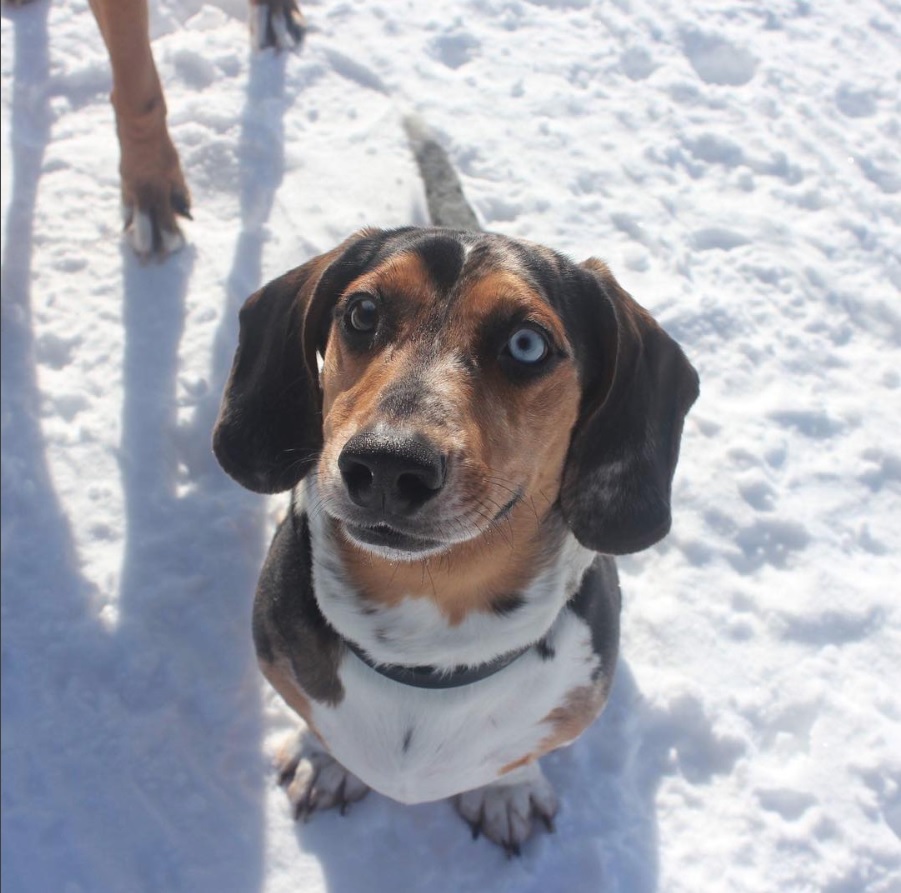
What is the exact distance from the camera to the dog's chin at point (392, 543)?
2234 mm

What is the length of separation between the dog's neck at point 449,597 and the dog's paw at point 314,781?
0.86 meters

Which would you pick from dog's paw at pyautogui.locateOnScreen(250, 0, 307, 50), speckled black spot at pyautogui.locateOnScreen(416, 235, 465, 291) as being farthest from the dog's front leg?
speckled black spot at pyautogui.locateOnScreen(416, 235, 465, 291)

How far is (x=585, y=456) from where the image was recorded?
264 centimetres

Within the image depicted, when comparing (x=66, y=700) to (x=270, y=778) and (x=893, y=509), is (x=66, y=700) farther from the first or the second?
(x=893, y=509)

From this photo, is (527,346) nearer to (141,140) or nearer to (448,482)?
(448,482)

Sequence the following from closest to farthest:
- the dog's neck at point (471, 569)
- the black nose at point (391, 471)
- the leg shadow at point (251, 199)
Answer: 1. the black nose at point (391, 471)
2. the dog's neck at point (471, 569)
3. the leg shadow at point (251, 199)

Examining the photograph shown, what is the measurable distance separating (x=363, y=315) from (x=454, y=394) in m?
0.41

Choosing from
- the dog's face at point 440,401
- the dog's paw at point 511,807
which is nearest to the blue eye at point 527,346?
the dog's face at point 440,401

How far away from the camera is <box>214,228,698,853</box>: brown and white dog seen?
2.24 meters

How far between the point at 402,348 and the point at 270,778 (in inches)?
72.8

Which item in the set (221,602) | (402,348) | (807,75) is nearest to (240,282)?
(221,602)

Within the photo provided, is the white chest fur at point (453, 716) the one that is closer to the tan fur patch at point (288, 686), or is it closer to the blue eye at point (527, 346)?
the tan fur patch at point (288, 686)

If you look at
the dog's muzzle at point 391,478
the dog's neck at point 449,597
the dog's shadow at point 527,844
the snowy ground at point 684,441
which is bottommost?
the dog's shadow at point 527,844

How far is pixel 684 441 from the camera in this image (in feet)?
13.8
